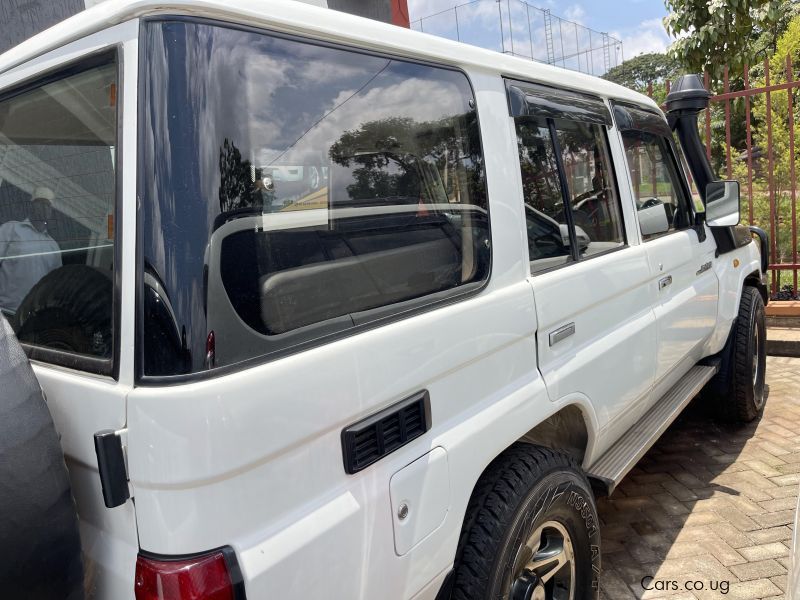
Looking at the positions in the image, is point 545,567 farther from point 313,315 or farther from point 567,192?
point 567,192

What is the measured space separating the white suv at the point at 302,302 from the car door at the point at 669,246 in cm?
66

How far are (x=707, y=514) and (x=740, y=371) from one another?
1110mm

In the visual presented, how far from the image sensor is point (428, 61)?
1733mm

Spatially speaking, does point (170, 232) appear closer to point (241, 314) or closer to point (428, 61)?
point (241, 314)

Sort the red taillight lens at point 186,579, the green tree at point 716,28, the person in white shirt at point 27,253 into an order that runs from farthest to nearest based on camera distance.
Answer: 1. the green tree at point 716,28
2. the person in white shirt at point 27,253
3. the red taillight lens at point 186,579

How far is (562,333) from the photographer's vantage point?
6.86ft

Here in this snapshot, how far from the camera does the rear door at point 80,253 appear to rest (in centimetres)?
119

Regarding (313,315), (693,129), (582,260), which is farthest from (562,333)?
(693,129)

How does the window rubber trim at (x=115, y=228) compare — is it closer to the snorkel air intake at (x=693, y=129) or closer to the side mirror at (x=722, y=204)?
the side mirror at (x=722, y=204)

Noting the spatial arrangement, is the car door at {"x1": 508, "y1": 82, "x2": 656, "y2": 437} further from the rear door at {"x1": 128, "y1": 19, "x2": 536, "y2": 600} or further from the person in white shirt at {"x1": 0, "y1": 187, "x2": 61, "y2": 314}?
the person in white shirt at {"x1": 0, "y1": 187, "x2": 61, "y2": 314}

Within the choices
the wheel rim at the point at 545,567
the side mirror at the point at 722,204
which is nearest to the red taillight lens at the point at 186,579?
the wheel rim at the point at 545,567

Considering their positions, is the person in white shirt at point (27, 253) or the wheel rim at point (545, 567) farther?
the wheel rim at point (545, 567)

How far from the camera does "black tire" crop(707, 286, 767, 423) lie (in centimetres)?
382

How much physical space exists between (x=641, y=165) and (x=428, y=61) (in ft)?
5.56
